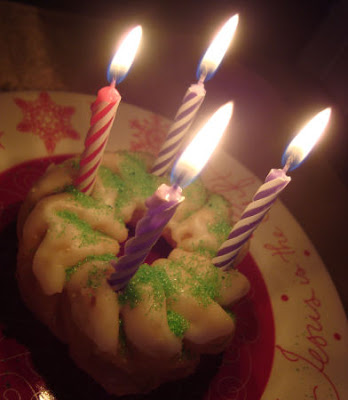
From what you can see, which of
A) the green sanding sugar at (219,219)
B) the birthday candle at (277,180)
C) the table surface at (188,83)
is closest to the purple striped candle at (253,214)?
the birthday candle at (277,180)

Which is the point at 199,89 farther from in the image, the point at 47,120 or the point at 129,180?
the point at 47,120

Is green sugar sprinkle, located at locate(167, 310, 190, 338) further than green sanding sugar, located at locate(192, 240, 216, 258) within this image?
No

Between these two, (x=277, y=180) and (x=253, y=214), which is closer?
(x=277, y=180)

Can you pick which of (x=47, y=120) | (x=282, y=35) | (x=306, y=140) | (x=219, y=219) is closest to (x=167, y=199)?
(x=306, y=140)

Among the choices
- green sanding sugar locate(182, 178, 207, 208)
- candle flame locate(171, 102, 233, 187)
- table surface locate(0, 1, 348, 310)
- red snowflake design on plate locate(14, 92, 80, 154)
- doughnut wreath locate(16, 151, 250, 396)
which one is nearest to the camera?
candle flame locate(171, 102, 233, 187)

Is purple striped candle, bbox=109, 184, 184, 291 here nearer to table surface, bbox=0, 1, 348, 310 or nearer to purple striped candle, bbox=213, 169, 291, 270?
purple striped candle, bbox=213, 169, 291, 270

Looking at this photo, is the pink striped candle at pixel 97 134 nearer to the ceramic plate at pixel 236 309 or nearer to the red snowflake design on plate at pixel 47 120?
the ceramic plate at pixel 236 309

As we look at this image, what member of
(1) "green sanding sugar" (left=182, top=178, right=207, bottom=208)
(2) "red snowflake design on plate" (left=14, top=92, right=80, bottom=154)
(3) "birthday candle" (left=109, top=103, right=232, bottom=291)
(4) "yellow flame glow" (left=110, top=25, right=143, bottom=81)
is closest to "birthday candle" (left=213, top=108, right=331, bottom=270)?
(3) "birthday candle" (left=109, top=103, right=232, bottom=291)
